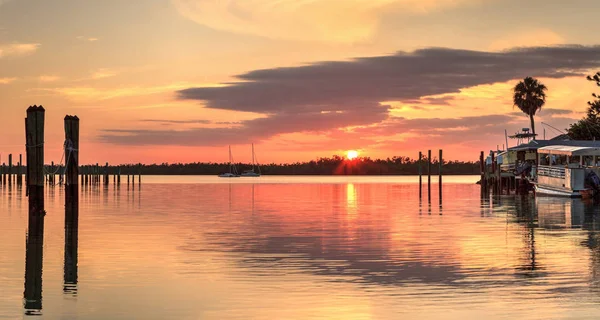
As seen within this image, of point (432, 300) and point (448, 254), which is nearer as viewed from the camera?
point (432, 300)

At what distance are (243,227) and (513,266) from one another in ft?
55.0

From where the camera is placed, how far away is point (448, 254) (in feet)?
80.8

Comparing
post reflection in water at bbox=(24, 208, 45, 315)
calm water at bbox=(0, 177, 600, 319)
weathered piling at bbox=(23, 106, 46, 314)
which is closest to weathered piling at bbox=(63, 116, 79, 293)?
weathered piling at bbox=(23, 106, 46, 314)

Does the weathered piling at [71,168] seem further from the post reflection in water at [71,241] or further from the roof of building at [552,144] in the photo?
the roof of building at [552,144]

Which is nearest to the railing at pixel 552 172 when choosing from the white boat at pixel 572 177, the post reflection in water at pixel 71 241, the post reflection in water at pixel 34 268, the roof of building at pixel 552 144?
the white boat at pixel 572 177

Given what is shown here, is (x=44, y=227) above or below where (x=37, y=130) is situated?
below

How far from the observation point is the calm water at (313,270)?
15.6m

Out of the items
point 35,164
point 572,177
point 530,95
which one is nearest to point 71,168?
point 35,164

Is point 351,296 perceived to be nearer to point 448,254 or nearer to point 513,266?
point 513,266

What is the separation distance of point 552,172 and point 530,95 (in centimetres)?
6454

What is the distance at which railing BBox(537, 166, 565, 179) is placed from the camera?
67.6m

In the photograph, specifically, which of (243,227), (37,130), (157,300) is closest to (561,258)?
(157,300)

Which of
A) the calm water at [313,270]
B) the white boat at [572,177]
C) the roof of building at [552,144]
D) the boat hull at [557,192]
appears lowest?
the calm water at [313,270]

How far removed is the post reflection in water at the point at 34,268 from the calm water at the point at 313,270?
0.56 ft
